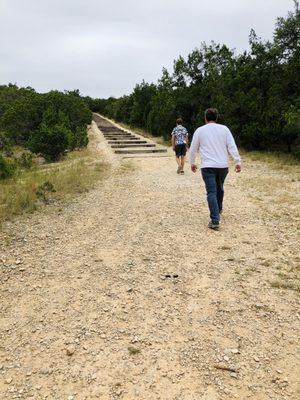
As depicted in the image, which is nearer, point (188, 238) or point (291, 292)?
point (291, 292)

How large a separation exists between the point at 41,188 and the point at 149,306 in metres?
5.28

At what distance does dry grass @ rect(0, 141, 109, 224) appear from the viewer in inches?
296

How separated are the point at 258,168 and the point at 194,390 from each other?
10.0 metres

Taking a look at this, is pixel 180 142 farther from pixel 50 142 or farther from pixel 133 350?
pixel 133 350

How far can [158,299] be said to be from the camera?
401 centimetres

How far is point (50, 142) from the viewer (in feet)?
52.9

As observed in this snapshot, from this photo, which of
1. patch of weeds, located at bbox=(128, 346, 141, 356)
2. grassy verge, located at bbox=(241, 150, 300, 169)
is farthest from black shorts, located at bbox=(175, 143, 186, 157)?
patch of weeds, located at bbox=(128, 346, 141, 356)

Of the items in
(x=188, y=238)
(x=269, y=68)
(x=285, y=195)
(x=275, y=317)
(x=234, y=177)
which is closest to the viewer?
(x=275, y=317)

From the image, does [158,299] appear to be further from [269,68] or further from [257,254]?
[269,68]

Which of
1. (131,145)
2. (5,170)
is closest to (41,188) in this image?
(5,170)

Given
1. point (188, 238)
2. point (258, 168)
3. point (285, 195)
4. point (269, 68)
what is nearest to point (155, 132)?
point (269, 68)

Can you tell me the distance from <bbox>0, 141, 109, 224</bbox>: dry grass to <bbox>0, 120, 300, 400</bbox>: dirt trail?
721 millimetres

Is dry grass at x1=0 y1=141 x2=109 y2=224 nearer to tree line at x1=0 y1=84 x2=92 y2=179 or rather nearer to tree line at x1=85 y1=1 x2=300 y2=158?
tree line at x1=0 y1=84 x2=92 y2=179

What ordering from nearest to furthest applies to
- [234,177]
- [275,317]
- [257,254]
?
1. [275,317]
2. [257,254]
3. [234,177]
